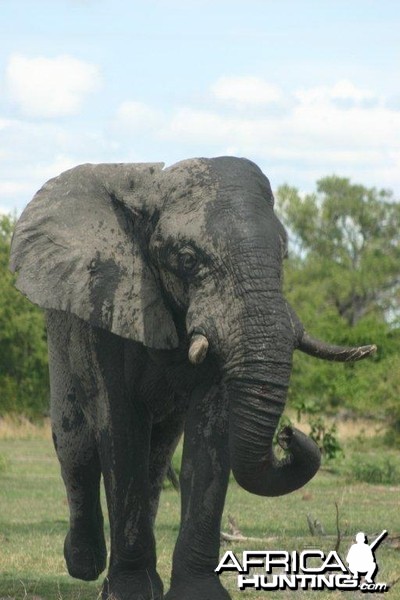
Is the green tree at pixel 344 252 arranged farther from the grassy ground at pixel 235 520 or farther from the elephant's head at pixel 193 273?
the elephant's head at pixel 193 273

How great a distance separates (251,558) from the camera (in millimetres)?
9766

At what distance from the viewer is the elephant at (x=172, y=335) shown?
6.94 meters

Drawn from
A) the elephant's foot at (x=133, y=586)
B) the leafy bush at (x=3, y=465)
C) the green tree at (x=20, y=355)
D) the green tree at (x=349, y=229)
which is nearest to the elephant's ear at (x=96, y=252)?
the elephant's foot at (x=133, y=586)

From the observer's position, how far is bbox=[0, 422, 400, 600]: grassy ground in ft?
30.0

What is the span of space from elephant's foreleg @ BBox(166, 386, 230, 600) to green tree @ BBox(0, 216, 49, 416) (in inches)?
1006

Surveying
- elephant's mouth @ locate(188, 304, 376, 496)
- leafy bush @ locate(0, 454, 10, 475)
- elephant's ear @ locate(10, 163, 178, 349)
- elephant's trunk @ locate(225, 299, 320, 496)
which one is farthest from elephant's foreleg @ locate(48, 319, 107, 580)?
leafy bush @ locate(0, 454, 10, 475)

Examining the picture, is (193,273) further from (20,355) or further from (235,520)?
(20,355)

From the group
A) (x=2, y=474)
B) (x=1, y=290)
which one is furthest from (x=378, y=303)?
(x=2, y=474)

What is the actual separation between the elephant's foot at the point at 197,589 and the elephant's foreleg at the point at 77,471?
1.41 m

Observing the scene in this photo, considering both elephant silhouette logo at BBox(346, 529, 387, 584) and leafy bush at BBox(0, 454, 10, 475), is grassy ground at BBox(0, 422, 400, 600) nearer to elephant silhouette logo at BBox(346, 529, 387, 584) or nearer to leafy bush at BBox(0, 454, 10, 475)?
leafy bush at BBox(0, 454, 10, 475)

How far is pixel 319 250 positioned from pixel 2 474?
42409 mm

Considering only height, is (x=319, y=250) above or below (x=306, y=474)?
below

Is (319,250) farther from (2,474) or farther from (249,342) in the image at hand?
(249,342)

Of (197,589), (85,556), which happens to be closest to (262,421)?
(197,589)
